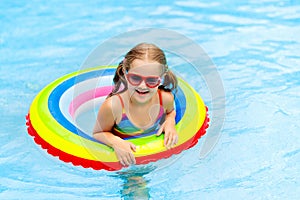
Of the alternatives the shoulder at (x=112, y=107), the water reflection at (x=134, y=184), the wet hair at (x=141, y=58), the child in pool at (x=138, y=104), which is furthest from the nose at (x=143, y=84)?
the water reflection at (x=134, y=184)

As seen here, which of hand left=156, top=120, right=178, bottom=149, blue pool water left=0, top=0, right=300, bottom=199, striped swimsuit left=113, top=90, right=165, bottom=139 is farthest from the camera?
blue pool water left=0, top=0, right=300, bottom=199

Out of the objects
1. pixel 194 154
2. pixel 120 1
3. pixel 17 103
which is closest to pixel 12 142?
pixel 17 103

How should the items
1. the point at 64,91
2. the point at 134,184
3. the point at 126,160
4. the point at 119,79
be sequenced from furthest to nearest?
the point at 64,91
the point at 134,184
the point at 119,79
the point at 126,160

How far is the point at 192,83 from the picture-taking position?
573 centimetres

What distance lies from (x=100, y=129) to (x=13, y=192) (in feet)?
3.01

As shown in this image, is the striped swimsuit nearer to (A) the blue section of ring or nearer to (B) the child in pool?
(B) the child in pool

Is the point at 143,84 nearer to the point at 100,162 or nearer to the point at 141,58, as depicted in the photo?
the point at 141,58

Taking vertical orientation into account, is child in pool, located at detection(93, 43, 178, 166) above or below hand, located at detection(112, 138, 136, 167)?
above

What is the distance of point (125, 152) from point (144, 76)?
542 millimetres

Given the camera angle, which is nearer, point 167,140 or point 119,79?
point 167,140

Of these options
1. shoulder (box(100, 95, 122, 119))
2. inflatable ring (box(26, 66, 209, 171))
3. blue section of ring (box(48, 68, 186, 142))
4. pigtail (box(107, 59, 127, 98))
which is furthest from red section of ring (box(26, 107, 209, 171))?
pigtail (box(107, 59, 127, 98))

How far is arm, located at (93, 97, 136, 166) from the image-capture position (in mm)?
3773

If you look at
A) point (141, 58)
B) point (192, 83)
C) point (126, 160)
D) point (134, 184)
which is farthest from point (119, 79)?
point (192, 83)

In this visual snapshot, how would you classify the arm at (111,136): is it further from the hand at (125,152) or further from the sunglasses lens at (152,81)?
the sunglasses lens at (152,81)
